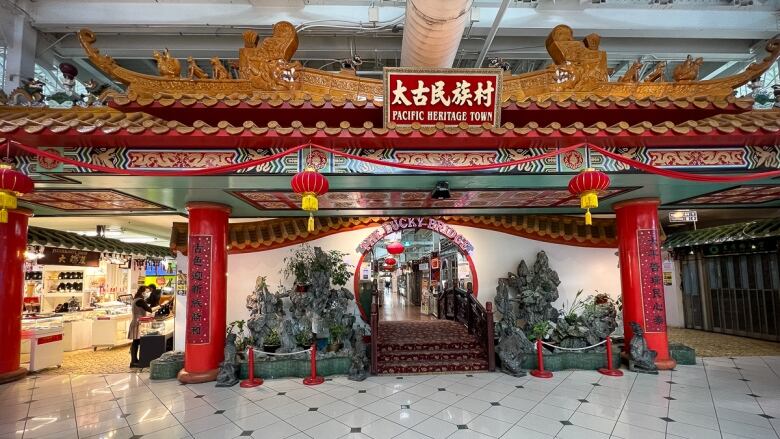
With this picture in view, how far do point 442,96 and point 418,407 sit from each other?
12.8 ft

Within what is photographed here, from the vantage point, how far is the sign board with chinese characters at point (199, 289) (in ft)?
19.3

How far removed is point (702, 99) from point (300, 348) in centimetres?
672

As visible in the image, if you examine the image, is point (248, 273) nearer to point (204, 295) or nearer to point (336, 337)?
point (204, 295)

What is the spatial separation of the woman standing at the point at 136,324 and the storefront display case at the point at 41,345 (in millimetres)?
1189

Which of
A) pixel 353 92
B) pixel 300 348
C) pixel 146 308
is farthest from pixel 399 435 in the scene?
pixel 146 308

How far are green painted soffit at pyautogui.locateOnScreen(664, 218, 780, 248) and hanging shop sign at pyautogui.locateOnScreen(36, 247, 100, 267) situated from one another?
52.4ft

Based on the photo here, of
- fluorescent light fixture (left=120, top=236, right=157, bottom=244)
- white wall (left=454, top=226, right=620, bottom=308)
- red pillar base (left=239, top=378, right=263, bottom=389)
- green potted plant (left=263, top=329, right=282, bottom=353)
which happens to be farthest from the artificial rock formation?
fluorescent light fixture (left=120, top=236, right=157, bottom=244)

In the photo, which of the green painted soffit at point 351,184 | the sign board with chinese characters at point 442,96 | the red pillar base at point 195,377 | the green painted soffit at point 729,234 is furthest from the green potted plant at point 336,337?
the green painted soffit at point 729,234

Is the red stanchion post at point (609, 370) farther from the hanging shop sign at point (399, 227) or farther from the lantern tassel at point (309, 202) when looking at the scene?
the lantern tassel at point (309, 202)

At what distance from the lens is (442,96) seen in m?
4.24

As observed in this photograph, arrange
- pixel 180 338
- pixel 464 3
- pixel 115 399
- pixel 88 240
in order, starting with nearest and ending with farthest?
1. pixel 464 3
2. pixel 115 399
3. pixel 180 338
4. pixel 88 240

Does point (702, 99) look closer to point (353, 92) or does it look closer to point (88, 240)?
point (353, 92)

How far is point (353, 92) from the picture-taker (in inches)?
228

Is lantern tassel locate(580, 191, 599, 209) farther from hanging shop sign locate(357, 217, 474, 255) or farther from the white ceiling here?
hanging shop sign locate(357, 217, 474, 255)
